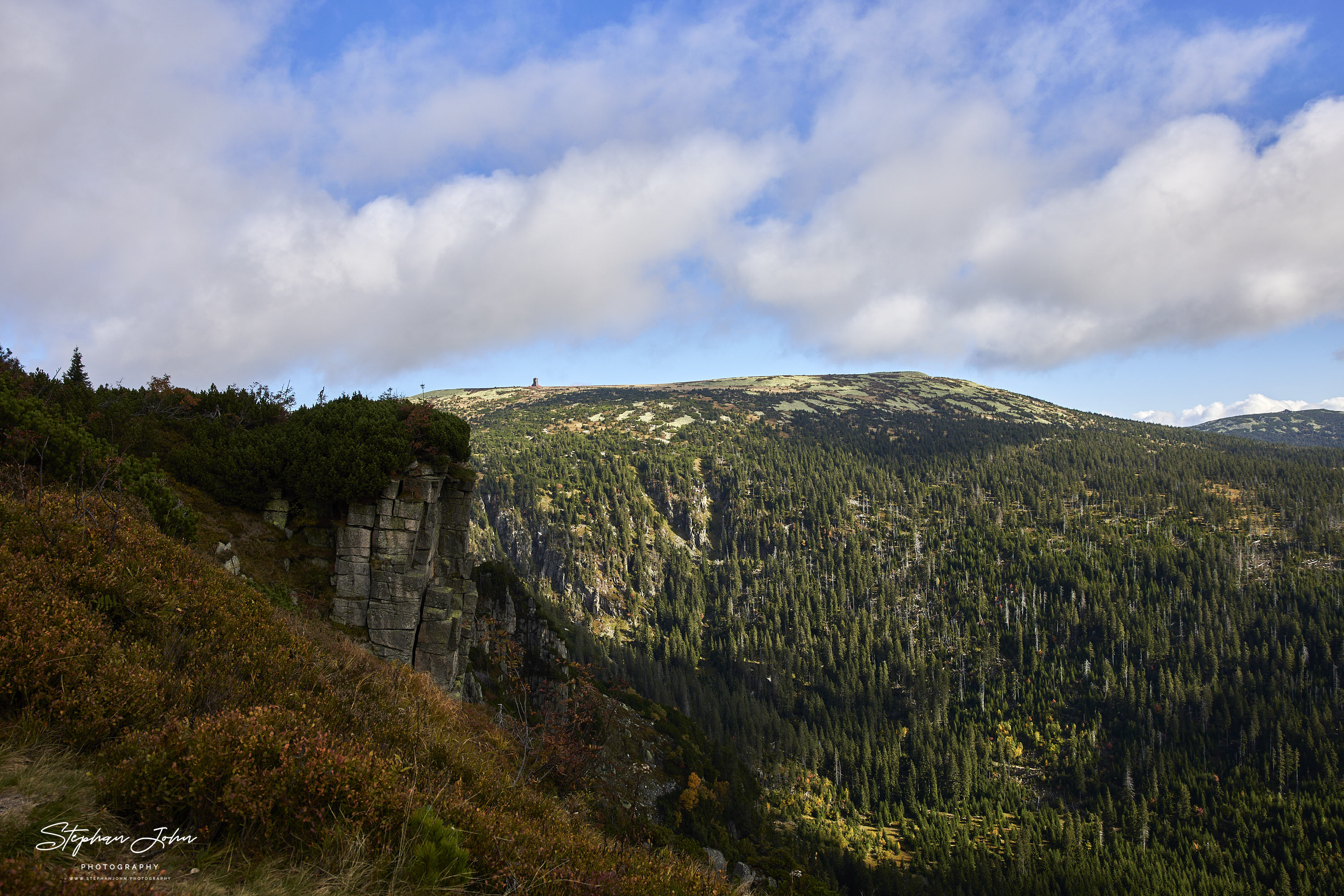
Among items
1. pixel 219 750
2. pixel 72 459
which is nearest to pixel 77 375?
pixel 72 459

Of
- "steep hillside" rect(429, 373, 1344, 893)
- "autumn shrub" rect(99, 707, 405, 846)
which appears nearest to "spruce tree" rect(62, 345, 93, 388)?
"autumn shrub" rect(99, 707, 405, 846)

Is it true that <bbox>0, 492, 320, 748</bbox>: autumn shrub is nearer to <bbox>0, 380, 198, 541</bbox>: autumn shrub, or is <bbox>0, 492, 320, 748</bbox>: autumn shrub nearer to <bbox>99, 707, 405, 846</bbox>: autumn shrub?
<bbox>99, 707, 405, 846</bbox>: autumn shrub

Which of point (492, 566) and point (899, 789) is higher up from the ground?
point (492, 566)

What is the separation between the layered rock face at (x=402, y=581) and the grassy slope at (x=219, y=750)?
1034cm

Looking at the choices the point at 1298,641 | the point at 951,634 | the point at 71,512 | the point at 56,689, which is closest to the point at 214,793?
the point at 56,689

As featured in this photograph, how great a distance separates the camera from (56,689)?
5.42 meters

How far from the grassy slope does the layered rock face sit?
10335mm

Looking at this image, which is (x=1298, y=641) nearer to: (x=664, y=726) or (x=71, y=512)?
(x=664, y=726)

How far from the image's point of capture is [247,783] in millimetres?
4707

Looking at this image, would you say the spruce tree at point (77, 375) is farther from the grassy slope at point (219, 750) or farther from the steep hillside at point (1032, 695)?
the steep hillside at point (1032, 695)

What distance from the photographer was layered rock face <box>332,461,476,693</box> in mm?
18859

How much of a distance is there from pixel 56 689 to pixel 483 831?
4412mm

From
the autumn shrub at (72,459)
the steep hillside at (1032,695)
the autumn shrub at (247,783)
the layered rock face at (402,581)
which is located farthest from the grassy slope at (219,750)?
the steep hillside at (1032,695)

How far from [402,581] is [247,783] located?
1566 centimetres
